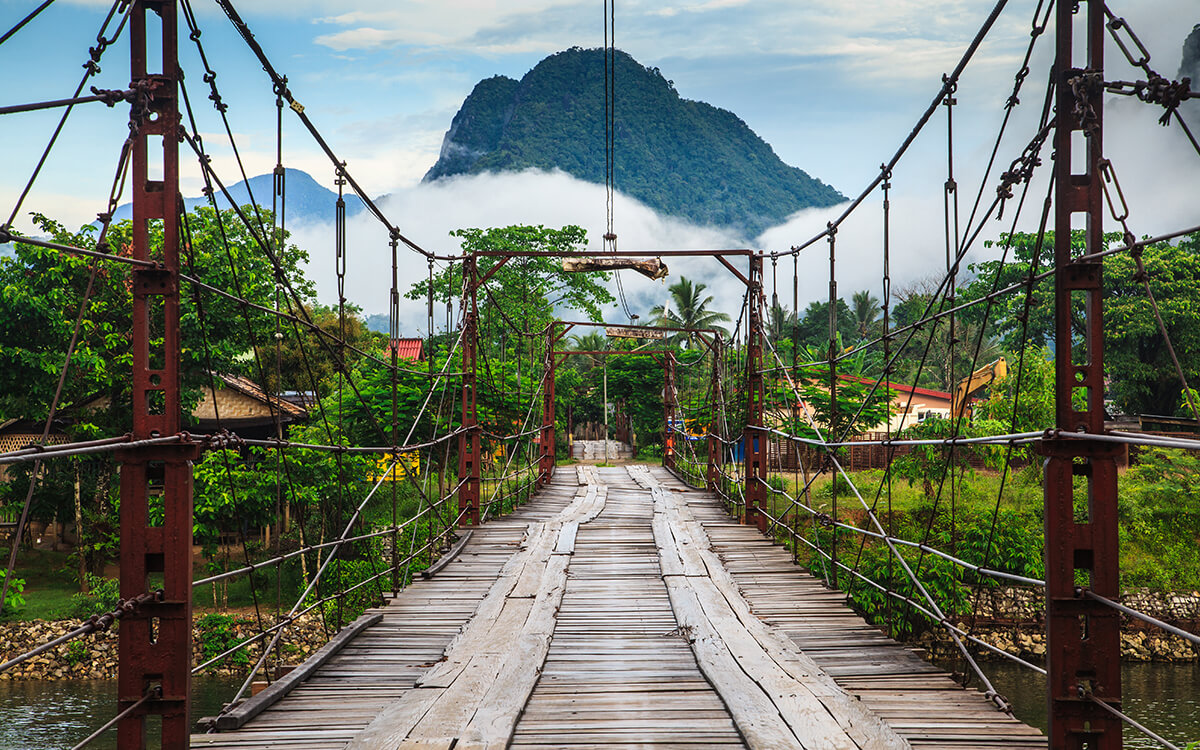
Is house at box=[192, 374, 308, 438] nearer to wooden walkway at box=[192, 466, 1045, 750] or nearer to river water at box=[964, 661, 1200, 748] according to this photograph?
wooden walkway at box=[192, 466, 1045, 750]

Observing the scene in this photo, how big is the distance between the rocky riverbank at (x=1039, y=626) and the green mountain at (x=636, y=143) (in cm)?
5853

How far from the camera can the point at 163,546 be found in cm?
230

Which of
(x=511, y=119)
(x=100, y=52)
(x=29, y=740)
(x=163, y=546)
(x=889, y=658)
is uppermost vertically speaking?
(x=511, y=119)

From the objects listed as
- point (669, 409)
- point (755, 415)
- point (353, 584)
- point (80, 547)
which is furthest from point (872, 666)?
point (80, 547)

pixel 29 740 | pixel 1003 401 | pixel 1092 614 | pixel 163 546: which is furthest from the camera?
pixel 1003 401

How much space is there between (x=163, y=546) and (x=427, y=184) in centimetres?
8182

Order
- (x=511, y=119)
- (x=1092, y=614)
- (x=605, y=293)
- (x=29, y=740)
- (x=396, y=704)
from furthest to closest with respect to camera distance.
A: 1. (x=511, y=119)
2. (x=605, y=293)
3. (x=29, y=740)
4. (x=396, y=704)
5. (x=1092, y=614)

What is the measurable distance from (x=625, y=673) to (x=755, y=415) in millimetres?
4130

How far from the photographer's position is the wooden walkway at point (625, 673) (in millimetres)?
2502

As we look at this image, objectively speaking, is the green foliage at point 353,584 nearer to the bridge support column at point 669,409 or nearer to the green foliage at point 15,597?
the green foliage at point 15,597

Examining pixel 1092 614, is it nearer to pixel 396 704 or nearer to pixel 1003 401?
pixel 396 704

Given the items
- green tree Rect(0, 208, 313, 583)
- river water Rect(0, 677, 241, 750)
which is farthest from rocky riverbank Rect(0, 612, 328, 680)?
green tree Rect(0, 208, 313, 583)

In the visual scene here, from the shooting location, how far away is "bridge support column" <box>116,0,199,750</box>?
7.39 ft

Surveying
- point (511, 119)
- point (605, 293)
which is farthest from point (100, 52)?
point (511, 119)
